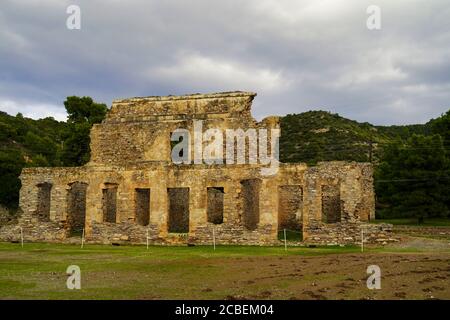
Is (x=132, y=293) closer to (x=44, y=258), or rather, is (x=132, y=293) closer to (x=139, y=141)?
(x=44, y=258)

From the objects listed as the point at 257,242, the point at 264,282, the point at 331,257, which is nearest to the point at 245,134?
the point at 257,242

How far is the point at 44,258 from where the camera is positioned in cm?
2059

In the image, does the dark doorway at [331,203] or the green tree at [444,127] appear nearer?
the dark doorway at [331,203]

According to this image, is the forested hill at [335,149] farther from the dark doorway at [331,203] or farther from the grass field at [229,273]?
the grass field at [229,273]

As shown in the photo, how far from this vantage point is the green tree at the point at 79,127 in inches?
1817

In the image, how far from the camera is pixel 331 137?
202ft

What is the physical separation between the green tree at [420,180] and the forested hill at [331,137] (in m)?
12.6

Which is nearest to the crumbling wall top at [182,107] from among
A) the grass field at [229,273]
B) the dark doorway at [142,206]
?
the dark doorway at [142,206]

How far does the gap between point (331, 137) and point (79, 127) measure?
30976mm

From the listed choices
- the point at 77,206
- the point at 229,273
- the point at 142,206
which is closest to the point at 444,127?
the point at 142,206

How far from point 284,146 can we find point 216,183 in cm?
3452

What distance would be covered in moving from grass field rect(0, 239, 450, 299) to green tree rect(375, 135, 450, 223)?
11763 mm

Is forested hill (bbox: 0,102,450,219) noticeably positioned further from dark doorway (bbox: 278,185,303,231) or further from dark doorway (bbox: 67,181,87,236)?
dark doorway (bbox: 67,181,87,236)

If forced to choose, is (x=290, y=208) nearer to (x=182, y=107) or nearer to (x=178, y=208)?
(x=178, y=208)
